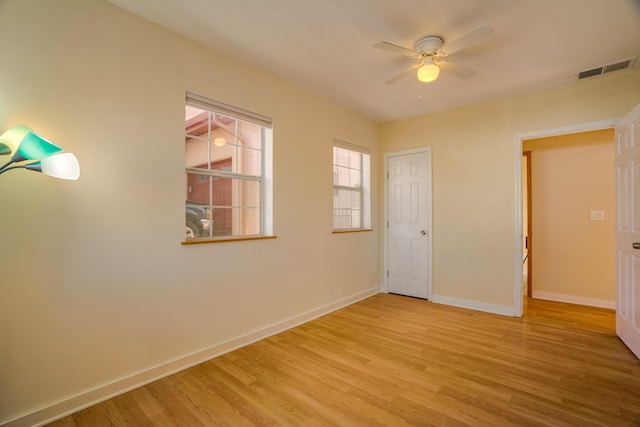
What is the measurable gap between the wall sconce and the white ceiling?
1.32 metres

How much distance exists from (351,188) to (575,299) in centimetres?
344

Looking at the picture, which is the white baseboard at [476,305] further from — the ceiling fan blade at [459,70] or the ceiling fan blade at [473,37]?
the ceiling fan blade at [473,37]

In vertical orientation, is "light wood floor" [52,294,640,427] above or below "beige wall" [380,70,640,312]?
below

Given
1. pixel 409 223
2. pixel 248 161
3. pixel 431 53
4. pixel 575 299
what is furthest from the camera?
pixel 409 223

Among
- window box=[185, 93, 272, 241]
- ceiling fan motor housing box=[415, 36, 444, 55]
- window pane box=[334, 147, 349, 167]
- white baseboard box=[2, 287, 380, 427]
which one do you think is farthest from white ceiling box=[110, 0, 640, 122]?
white baseboard box=[2, 287, 380, 427]

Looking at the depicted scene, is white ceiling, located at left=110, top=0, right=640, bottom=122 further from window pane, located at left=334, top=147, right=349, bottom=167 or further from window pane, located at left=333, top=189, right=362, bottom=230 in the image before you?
window pane, located at left=333, top=189, right=362, bottom=230

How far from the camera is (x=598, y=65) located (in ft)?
9.21

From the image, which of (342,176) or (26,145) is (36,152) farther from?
(342,176)

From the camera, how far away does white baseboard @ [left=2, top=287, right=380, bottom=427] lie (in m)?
1.75

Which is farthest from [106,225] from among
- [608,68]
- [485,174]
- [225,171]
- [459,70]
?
[608,68]

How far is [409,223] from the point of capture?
14.6ft

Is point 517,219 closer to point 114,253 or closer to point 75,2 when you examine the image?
point 114,253

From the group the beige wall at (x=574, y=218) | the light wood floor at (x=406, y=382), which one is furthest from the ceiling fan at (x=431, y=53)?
the beige wall at (x=574, y=218)

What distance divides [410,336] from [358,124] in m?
2.89
